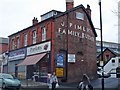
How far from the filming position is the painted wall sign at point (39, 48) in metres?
33.0

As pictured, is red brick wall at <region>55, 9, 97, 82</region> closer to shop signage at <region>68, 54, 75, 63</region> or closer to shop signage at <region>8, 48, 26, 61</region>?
shop signage at <region>68, 54, 75, 63</region>

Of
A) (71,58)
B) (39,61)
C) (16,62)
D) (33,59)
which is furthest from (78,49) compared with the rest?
(16,62)

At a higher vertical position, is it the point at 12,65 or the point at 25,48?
the point at 25,48

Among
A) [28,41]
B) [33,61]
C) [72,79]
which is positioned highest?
[28,41]

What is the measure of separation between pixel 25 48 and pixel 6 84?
14471 mm

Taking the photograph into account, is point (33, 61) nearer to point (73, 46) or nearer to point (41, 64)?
point (41, 64)

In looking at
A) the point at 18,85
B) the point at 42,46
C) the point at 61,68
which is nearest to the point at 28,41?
the point at 42,46

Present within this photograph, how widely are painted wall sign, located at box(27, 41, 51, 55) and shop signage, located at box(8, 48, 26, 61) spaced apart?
172 cm

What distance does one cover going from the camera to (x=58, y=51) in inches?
Answer: 1302

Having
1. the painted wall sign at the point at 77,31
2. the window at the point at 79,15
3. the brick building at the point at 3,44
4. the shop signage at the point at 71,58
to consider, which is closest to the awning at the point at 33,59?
the shop signage at the point at 71,58

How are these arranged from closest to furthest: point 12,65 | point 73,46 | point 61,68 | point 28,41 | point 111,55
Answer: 1. point 61,68
2. point 73,46
3. point 28,41
4. point 12,65
5. point 111,55

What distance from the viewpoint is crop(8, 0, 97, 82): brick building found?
1297 inches

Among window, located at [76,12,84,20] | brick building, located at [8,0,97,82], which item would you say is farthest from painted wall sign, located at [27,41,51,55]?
window, located at [76,12,84,20]

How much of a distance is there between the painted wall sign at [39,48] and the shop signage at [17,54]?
67.5 inches
